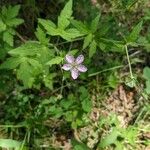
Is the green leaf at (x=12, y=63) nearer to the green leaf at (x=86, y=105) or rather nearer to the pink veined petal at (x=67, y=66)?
the pink veined petal at (x=67, y=66)

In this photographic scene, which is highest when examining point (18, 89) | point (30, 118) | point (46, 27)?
point (46, 27)

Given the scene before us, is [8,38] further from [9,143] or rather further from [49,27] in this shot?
[9,143]

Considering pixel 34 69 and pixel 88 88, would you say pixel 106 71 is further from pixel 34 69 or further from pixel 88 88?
pixel 34 69

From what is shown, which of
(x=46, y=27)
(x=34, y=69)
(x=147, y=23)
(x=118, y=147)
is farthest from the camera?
(x=147, y=23)

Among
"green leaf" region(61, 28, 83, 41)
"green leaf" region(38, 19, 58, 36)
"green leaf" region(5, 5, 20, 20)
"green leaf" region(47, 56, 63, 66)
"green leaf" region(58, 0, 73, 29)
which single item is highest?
"green leaf" region(5, 5, 20, 20)

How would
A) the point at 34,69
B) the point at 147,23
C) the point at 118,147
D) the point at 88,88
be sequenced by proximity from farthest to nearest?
the point at 147,23
the point at 88,88
the point at 118,147
the point at 34,69

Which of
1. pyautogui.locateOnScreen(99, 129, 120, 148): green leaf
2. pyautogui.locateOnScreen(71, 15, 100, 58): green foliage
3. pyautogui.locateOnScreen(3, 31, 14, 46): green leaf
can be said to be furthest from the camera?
pyautogui.locateOnScreen(99, 129, 120, 148): green leaf

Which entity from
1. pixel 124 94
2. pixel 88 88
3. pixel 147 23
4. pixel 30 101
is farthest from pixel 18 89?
pixel 147 23

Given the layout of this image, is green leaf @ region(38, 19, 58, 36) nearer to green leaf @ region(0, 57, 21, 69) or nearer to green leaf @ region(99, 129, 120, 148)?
green leaf @ region(0, 57, 21, 69)

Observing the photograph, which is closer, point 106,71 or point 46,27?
point 46,27

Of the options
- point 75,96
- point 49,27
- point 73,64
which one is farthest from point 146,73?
point 49,27

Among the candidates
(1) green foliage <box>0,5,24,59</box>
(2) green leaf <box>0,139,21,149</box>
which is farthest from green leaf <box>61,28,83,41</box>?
(2) green leaf <box>0,139,21,149</box>
